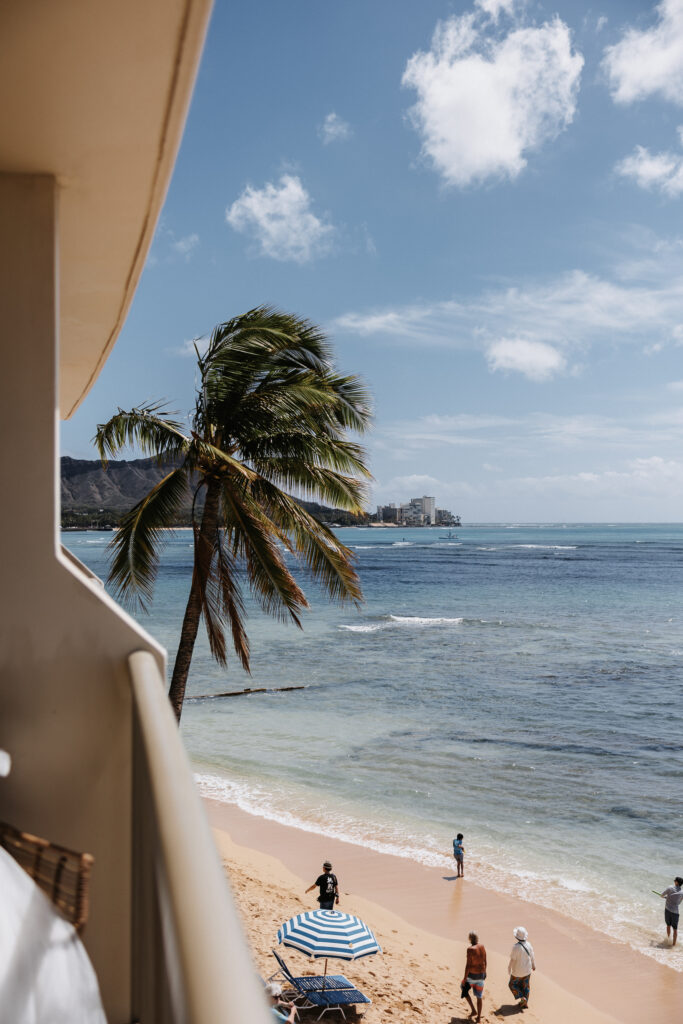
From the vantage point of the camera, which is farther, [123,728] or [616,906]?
[616,906]

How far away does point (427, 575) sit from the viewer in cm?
8231

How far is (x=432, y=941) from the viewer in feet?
Answer: 38.0

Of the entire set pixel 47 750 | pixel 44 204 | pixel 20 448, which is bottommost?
pixel 47 750

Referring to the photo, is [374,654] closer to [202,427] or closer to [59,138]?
[202,427]

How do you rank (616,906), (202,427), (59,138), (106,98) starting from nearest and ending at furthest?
(106,98), (59,138), (202,427), (616,906)

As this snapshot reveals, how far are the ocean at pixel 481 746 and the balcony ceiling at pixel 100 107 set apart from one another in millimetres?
8099

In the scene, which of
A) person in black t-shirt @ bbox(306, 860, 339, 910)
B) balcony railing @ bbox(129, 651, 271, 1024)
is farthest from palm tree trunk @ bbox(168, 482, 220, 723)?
balcony railing @ bbox(129, 651, 271, 1024)

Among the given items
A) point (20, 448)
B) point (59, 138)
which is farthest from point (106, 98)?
point (20, 448)

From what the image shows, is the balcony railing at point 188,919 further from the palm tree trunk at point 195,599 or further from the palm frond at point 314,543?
the palm frond at point 314,543

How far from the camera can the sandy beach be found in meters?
9.57

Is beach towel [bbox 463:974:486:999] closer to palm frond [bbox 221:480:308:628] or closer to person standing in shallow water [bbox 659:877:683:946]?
person standing in shallow water [bbox 659:877:683:946]

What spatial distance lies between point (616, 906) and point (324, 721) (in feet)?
41.9

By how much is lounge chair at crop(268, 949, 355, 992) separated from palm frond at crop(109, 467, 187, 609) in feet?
15.8

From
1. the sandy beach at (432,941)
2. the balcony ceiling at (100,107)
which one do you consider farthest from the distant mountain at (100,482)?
the balcony ceiling at (100,107)
